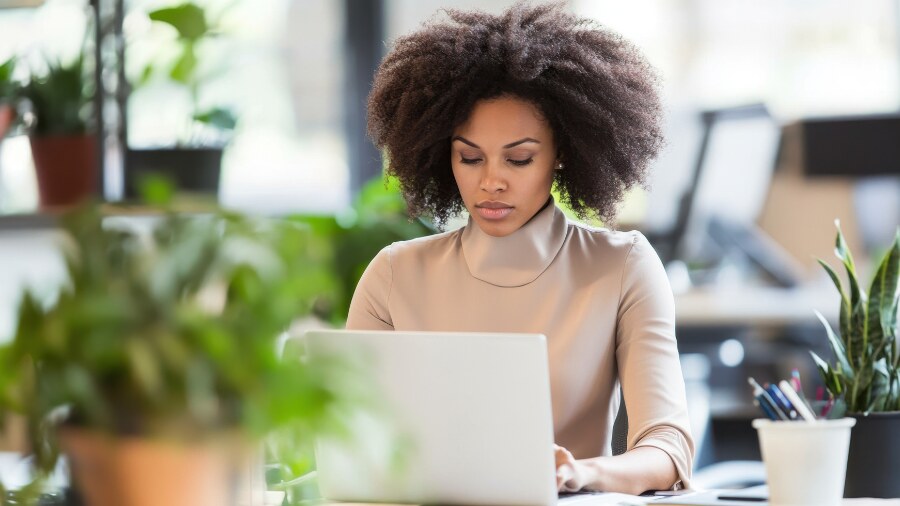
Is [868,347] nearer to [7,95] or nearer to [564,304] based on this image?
[564,304]

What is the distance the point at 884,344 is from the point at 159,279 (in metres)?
1.08

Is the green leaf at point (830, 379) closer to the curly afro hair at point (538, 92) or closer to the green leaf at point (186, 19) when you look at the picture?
the curly afro hair at point (538, 92)

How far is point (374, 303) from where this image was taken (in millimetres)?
2055

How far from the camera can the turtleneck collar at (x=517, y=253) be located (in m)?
1.98

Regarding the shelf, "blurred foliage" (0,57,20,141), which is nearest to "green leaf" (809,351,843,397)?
the shelf

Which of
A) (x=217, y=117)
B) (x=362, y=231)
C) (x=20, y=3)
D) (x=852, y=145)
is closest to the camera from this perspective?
(x=20, y=3)

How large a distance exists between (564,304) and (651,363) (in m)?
0.19

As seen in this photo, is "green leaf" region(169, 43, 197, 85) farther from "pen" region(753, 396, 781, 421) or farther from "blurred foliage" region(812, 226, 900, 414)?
"pen" region(753, 396, 781, 421)

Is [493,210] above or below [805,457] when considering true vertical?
above

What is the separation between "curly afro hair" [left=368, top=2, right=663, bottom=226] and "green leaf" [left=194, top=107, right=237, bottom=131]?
3.88ft

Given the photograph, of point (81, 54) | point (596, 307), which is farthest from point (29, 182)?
point (596, 307)

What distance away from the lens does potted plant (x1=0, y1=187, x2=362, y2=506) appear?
89 centimetres

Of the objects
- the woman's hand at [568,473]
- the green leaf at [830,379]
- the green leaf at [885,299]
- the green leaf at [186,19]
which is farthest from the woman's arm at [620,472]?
the green leaf at [186,19]

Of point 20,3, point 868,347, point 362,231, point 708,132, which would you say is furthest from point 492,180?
point 708,132
